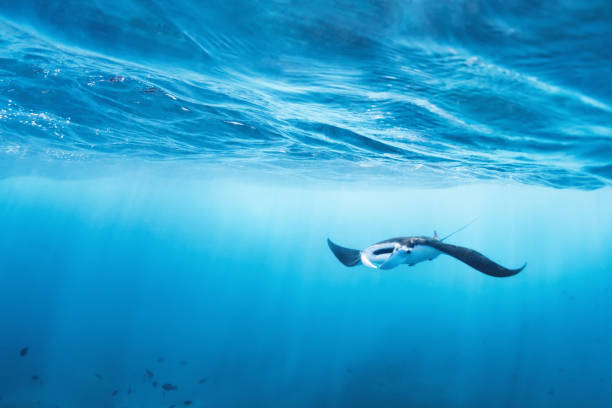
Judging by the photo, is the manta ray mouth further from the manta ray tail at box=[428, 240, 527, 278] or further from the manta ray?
the manta ray tail at box=[428, 240, 527, 278]

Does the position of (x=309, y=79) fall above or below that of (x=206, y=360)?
above

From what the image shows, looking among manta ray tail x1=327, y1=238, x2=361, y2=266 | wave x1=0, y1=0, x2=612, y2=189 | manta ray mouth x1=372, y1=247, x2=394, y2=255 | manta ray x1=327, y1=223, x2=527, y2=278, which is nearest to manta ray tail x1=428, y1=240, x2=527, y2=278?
manta ray x1=327, y1=223, x2=527, y2=278

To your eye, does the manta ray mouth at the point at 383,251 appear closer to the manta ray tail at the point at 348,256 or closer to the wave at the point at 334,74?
the manta ray tail at the point at 348,256

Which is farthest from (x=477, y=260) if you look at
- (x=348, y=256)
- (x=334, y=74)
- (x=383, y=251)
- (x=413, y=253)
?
(x=334, y=74)

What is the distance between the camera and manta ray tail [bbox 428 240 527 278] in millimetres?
4619

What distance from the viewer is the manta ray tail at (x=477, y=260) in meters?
4.62

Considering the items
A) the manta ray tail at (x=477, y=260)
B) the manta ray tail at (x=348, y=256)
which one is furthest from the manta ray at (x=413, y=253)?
the manta ray tail at (x=348, y=256)

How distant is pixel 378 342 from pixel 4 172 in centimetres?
4673

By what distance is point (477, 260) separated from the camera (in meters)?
4.86

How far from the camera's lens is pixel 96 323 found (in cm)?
2617

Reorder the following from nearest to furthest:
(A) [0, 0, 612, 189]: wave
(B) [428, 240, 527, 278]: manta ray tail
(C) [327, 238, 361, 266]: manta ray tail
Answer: (B) [428, 240, 527, 278]: manta ray tail → (A) [0, 0, 612, 189]: wave → (C) [327, 238, 361, 266]: manta ray tail

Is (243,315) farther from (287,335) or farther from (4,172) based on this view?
(4,172)

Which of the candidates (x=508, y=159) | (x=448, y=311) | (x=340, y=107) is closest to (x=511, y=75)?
(x=340, y=107)

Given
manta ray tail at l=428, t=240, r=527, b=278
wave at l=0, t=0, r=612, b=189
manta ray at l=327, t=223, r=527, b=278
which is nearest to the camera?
manta ray tail at l=428, t=240, r=527, b=278
